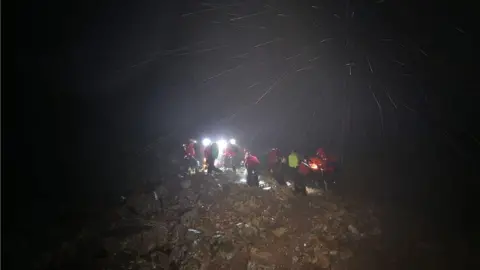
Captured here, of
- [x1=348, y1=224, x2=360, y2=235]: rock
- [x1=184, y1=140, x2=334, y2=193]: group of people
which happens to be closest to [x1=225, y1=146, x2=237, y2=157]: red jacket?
[x1=184, y1=140, x2=334, y2=193]: group of people

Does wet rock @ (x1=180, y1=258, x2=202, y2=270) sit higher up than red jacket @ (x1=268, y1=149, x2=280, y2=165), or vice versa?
red jacket @ (x1=268, y1=149, x2=280, y2=165)

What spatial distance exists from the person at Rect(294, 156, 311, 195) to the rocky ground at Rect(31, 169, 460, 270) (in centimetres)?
47

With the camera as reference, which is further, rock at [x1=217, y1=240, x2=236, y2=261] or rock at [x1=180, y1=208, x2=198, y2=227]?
rock at [x1=180, y1=208, x2=198, y2=227]

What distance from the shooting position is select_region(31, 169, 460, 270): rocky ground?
29.4ft

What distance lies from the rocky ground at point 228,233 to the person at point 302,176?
1.54 feet

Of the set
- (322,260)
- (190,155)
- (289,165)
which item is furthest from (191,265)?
(190,155)

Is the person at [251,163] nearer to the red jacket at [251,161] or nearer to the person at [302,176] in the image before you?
the red jacket at [251,161]

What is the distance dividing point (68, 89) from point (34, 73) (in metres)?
2.36

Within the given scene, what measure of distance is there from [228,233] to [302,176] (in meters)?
4.72

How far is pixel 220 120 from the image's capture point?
3216cm

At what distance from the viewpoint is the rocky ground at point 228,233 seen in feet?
29.4

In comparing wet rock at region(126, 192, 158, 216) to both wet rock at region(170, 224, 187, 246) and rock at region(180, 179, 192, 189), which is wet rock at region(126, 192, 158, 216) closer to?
rock at region(180, 179, 192, 189)

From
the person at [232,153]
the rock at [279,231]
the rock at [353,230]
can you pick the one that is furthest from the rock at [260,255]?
the person at [232,153]

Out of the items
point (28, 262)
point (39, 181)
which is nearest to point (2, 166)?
point (39, 181)
